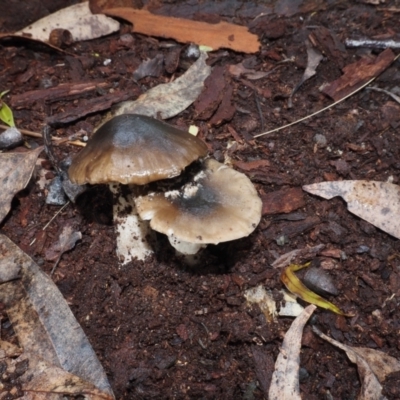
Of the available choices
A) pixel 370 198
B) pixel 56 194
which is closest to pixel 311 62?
pixel 370 198

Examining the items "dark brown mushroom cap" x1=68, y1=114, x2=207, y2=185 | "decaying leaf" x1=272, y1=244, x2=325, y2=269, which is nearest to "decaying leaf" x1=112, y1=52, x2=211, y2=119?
"dark brown mushroom cap" x1=68, y1=114, x2=207, y2=185

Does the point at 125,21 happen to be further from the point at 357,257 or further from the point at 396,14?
the point at 357,257

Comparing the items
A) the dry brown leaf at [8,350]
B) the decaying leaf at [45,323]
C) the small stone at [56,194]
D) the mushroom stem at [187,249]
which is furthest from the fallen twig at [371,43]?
the dry brown leaf at [8,350]

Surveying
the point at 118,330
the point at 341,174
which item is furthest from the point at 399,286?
the point at 118,330

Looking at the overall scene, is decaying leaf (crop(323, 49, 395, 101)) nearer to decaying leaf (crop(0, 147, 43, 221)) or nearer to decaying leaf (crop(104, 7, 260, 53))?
decaying leaf (crop(104, 7, 260, 53))

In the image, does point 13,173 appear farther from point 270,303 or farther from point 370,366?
point 370,366

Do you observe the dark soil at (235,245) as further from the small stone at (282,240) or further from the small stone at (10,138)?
the small stone at (10,138)
